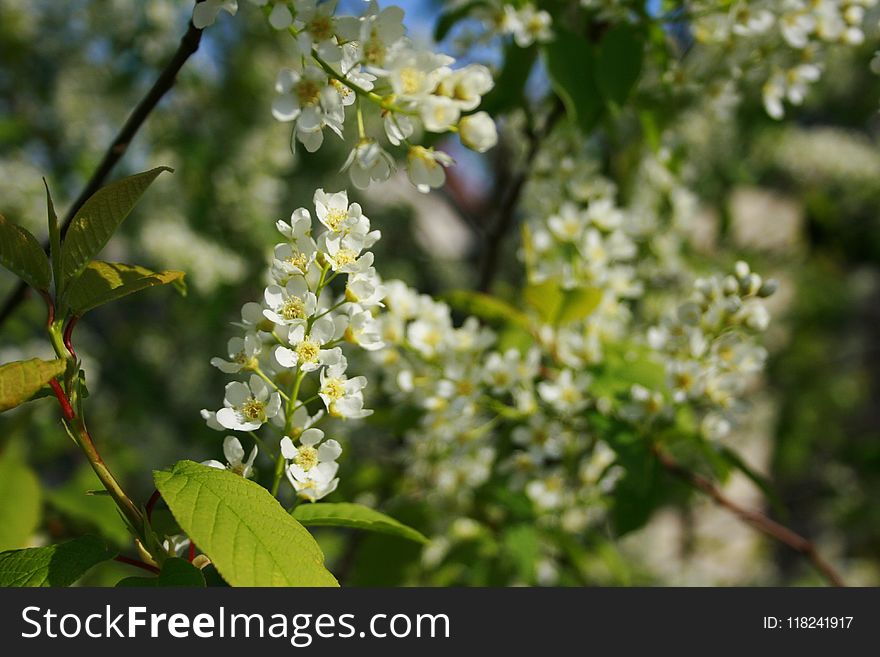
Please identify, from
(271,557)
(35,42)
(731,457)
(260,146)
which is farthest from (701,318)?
(35,42)

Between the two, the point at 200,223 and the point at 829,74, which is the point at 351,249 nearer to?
the point at 200,223

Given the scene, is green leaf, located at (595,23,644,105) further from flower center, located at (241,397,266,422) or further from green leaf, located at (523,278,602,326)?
flower center, located at (241,397,266,422)

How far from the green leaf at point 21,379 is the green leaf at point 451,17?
3.89ft

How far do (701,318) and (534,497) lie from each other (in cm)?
54

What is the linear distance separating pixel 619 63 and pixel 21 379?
43.1 inches

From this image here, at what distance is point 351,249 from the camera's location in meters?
0.84

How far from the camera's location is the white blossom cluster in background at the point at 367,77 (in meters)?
0.74

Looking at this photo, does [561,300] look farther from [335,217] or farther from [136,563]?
[136,563]

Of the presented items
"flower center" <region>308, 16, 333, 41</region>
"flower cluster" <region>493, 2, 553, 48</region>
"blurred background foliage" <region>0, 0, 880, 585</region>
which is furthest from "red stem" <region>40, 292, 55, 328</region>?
"blurred background foliage" <region>0, 0, 880, 585</region>

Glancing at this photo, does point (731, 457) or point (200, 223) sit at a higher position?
point (200, 223)

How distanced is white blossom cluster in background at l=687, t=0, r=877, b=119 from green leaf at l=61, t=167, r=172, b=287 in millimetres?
1113

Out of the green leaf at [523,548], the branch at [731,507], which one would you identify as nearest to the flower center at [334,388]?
the branch at [731,507]

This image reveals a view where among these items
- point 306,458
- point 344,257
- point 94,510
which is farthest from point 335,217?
point 94,510

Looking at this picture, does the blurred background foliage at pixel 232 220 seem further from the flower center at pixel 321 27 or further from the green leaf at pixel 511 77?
the flower center at pixel 321 27
